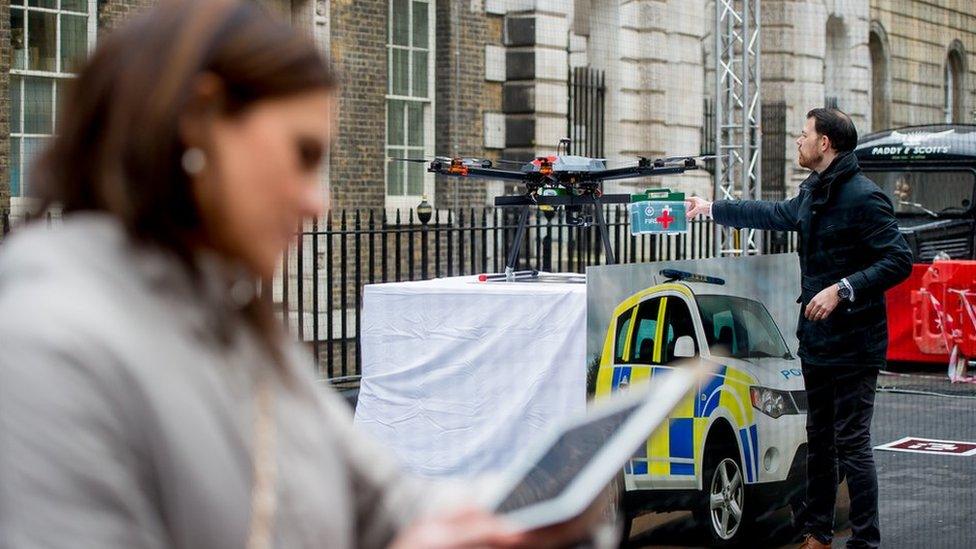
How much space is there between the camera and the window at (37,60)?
12.6 m

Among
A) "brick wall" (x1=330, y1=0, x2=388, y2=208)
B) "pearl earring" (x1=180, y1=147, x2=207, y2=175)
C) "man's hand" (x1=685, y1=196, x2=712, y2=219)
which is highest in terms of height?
"brick wall" (x1=330, y1=0, x2=388, y2=208)

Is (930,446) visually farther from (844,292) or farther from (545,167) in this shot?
(844,292)

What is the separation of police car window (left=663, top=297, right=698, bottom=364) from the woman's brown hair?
4544mm

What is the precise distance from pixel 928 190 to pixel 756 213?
1107 centimetres

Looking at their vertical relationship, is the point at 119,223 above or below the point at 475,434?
above

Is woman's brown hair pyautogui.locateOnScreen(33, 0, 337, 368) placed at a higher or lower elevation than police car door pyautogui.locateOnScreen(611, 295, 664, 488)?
higher

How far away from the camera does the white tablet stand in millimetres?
1496

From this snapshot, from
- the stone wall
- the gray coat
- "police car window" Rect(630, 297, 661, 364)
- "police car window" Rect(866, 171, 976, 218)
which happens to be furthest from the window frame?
the gray coat

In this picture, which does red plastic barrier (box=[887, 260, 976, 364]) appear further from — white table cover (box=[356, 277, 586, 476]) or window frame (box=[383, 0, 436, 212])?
white table cover (box=[356, 277, 586, 476])

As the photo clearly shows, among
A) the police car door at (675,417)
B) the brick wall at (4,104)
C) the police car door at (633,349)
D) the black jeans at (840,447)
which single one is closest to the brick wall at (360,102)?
the brick wall at (4,104)

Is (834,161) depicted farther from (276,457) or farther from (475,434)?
(276,457)

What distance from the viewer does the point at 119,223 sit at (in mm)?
1337

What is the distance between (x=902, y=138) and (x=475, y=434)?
12192mm

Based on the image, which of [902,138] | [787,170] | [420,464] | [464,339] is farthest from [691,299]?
[787,170]
